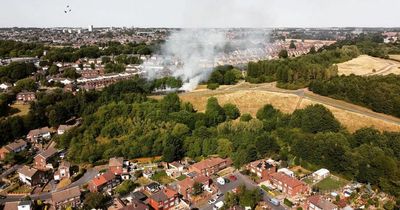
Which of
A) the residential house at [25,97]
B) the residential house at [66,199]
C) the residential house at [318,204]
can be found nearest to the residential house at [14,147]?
the residential house at [66,199]

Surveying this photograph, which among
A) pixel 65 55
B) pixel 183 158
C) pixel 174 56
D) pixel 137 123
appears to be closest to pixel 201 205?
pixel 183 158

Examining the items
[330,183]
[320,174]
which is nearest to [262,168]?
[320,174]

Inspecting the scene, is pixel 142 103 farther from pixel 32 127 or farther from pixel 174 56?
pixel 174 56

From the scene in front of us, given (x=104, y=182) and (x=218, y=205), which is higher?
(x=104, y=182)

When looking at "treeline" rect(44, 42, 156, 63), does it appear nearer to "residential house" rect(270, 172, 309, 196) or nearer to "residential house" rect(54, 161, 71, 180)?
"residential house" rect(54, 161, 71, 180)

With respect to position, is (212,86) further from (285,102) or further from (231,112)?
(285,102)

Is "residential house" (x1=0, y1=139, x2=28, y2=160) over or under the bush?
under

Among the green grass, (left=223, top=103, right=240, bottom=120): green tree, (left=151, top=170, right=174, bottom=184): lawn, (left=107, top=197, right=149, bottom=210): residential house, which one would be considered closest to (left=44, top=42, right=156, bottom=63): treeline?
(left=223, top=103, right=240, bottom=120): green tree
